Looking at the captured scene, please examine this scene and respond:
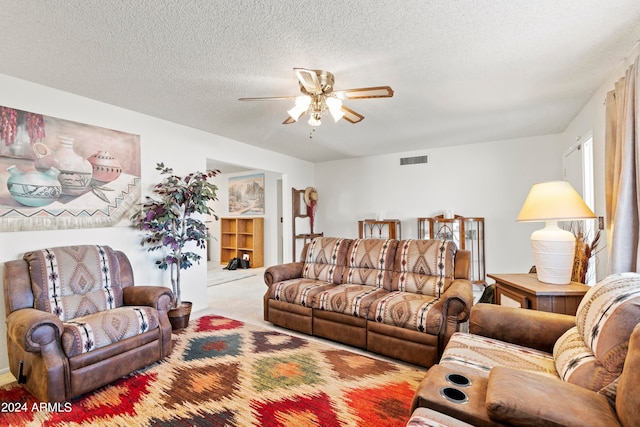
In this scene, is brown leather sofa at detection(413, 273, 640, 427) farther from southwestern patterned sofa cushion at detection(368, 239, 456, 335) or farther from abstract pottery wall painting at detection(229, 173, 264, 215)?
abstract pottery wall painting at detection(229, 173, 264, 215)

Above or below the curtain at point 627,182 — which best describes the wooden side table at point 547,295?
below

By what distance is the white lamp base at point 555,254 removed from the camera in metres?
2.19

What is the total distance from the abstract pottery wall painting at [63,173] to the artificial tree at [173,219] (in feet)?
0.76

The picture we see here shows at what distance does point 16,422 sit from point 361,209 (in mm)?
5204

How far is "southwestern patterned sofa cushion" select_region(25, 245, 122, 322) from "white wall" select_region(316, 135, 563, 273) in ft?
14.1

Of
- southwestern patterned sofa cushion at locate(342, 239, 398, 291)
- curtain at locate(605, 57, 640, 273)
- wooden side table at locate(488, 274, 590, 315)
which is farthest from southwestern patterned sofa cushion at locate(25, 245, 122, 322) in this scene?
curtain at locate(605, 57, 640, 273)

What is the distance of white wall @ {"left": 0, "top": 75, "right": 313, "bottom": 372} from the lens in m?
2.51

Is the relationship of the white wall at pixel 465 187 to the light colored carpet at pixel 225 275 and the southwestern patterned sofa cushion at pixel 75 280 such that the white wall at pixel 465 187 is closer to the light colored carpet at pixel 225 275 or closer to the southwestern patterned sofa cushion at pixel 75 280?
the light colored carpet at pixel 225 275

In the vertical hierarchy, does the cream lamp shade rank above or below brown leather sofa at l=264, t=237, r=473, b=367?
above

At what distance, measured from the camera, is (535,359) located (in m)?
1.58

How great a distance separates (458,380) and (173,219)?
3.09m

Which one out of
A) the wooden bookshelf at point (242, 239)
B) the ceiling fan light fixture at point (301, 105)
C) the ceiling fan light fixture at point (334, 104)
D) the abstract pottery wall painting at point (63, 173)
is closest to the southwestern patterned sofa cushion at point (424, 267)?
the ceiling fan light fixture at point (334, 104)

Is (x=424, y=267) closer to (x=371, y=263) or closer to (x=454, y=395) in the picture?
(x=371, y=263)

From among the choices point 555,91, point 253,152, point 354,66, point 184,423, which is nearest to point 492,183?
point 555,91
